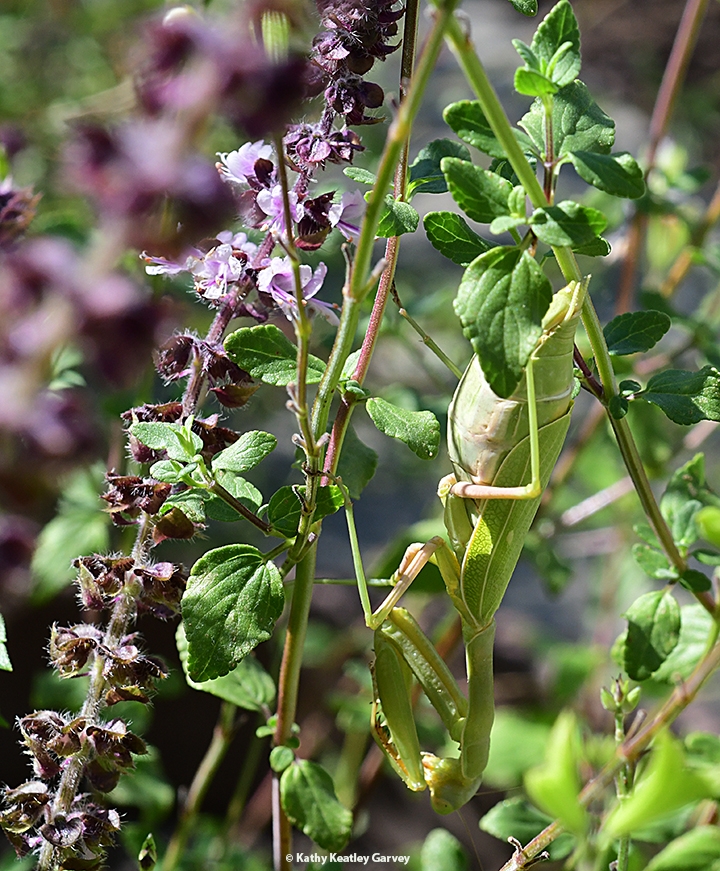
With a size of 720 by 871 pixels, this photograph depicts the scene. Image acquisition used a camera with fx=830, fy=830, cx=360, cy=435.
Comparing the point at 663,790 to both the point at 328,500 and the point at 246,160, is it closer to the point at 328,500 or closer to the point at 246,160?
the point at 328,500

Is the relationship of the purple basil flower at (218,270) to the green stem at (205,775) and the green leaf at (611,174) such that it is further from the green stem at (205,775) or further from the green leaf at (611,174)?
the green stem at (205,775)

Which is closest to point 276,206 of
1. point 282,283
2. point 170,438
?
point 282,283

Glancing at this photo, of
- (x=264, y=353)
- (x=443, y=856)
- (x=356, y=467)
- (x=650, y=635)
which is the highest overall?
(x=264, y=353)

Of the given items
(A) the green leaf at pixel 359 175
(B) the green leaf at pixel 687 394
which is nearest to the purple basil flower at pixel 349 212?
(A) the green leaf at pixel 359 175

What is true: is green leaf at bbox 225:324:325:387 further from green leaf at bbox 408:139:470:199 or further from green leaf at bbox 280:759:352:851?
green leaf at bbox 280:759:352:851

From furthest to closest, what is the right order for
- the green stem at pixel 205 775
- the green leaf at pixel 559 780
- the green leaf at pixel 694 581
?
1. the green stem at pixel 205 775
2. the green leaf at pixel 694 581
3. the green leaf at pixel 559 780

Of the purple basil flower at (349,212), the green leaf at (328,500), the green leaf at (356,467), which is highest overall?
the purple basil flower at (349,212)
